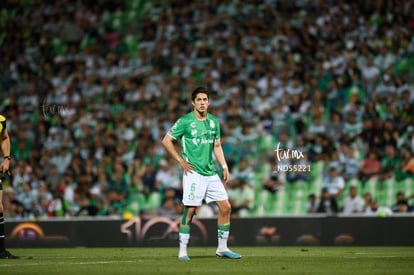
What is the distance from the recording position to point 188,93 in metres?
22.9

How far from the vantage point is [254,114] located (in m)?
21.6

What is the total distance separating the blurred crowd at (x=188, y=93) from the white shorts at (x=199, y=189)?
21.0 feet

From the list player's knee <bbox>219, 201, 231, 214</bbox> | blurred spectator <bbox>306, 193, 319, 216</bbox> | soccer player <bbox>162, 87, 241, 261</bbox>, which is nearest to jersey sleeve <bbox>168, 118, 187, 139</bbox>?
soccer player <bbox>162, 87, 241, 261</bbox>

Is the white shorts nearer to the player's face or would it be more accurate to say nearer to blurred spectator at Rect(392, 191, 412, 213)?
the player's face

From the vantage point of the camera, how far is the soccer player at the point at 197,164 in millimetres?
12203

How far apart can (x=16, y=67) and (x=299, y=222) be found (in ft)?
37.4

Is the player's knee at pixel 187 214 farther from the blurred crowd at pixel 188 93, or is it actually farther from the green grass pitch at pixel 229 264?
the blurred crowd at pixel 188 93

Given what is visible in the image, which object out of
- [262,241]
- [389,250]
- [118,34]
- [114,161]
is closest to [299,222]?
[262,241]

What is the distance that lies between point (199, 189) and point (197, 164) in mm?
340

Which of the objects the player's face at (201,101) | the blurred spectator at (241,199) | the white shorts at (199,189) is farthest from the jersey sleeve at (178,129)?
the blurred spectator at (241,199)

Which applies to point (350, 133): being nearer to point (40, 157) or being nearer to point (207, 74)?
point (207, 74)

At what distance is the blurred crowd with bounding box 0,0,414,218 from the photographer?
777 inches

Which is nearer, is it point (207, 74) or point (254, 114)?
point (254, 114)

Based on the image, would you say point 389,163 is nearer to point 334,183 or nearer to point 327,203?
point 334,183
